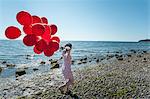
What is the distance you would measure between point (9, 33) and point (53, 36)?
0.40 meters

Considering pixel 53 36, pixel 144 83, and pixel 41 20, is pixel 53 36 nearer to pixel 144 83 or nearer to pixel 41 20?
pixel 41 20

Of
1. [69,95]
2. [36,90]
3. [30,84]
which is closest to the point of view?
[69,95]

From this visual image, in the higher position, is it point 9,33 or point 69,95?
point 9,33

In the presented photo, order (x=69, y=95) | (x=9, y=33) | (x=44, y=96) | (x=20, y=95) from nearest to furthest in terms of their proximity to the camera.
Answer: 1. (x=9, y=33)
2. (x=69, y=95)
3. (x=44, y=96)
4. (x=20, y=95)

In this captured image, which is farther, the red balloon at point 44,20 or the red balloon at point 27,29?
the red balloon at point 44,20

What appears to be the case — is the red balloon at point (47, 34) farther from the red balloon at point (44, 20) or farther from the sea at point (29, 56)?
the sea at point (29, 56)

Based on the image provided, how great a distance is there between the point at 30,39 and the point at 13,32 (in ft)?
0.49

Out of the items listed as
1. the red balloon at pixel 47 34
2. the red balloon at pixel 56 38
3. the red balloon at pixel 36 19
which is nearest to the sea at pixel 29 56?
the red balloon at pixel 56 38

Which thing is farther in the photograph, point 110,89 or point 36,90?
point 36,90

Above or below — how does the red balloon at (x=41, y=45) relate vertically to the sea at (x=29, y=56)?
above

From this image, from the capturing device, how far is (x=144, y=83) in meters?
16.5

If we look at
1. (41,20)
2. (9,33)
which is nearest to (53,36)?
(41,20)

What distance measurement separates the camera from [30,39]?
226cm

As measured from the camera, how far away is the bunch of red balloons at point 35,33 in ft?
7.30
